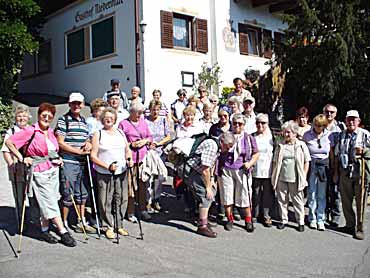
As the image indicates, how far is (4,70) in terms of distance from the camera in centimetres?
1559

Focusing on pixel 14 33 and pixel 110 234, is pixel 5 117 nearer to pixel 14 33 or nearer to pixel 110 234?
pixel 14 33

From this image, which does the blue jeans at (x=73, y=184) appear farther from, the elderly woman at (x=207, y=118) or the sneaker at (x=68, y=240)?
the elderly woman at (x=207, y=118)

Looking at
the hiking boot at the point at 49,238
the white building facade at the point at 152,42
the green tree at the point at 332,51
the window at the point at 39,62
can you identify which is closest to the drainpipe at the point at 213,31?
the white building facade at the point at 152,42

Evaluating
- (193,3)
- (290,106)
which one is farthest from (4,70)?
(290,106)

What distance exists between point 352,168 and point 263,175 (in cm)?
120

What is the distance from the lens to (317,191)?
22.5ft

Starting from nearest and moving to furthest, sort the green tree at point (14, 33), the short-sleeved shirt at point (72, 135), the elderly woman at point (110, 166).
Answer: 1. the elderly woman at point (110, 166)
2. the short-sleeved shirt at point (72, 135)
3. the green tree at point (14, 33)

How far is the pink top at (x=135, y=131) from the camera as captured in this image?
6.62 m

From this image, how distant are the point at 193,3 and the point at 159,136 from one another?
1088cm

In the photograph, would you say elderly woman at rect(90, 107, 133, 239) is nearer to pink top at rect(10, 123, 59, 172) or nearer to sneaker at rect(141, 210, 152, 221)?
pink top at rect(10, 123, 59, 172)

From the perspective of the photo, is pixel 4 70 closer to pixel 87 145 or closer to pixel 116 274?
pixel 87 145

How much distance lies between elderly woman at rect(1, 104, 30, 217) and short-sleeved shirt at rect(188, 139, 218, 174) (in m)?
2.15

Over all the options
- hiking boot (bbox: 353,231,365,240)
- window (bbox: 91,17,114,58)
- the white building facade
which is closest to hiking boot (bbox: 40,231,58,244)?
hiking boot (bbox: 353,231,365,240)

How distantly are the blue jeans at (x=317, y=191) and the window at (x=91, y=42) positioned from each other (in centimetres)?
1169
